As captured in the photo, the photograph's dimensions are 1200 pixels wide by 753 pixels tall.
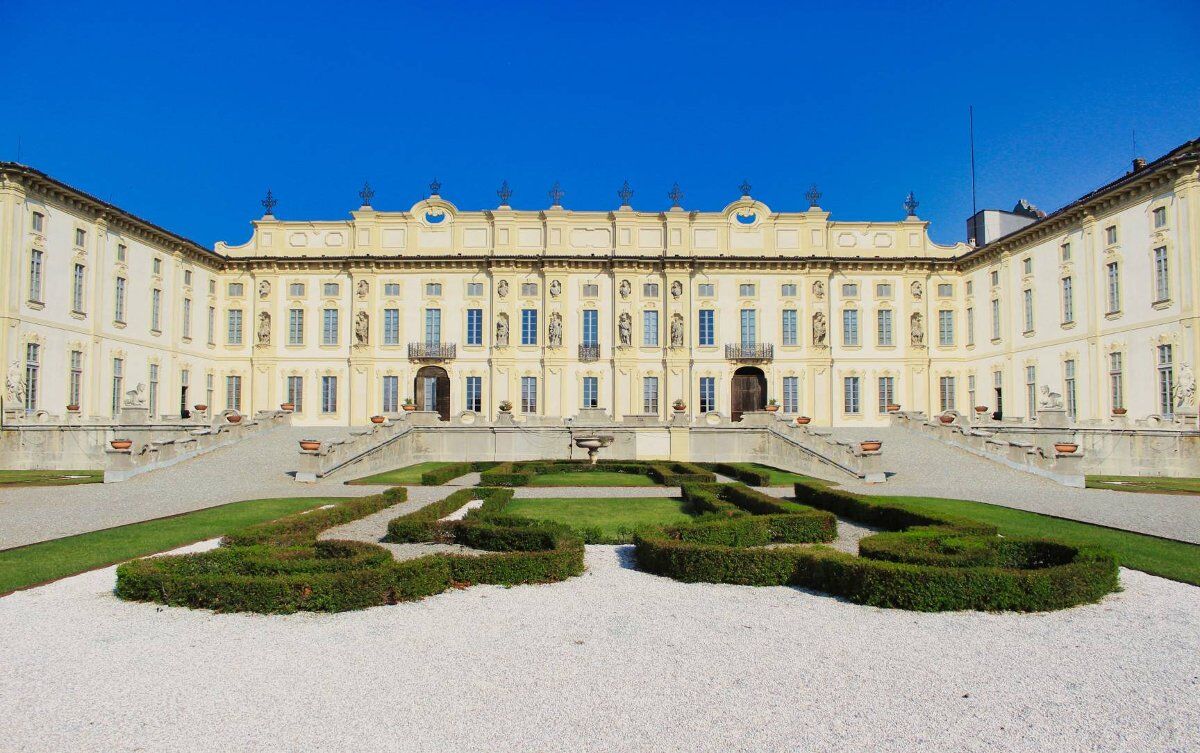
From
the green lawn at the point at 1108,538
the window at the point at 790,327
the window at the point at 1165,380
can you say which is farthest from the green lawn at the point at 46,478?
→ the window at the point at 1165,380

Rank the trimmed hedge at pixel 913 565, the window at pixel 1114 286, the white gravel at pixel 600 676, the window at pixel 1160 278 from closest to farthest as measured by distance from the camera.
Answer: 1. the white gravel at pixel 600 676
2. the trimmed hedge at pixel 913 565
3. the window at pixel 1160 278
4. the window at pixel 1114 286

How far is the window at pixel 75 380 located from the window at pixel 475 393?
55.7ft

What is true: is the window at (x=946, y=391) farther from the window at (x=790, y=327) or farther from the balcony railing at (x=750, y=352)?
the balcony railing at (x=750, y=352)

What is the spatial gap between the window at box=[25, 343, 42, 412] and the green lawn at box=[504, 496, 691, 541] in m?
23.0

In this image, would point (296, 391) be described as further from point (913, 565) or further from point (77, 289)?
point (913, 565)

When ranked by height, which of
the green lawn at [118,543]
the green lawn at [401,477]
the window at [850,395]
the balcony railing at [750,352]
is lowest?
the green lawn at [401,477]

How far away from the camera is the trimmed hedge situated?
7016mm

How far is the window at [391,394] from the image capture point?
39.3 metres

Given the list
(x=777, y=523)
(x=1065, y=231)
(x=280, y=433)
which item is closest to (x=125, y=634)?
(x=777, y=523)

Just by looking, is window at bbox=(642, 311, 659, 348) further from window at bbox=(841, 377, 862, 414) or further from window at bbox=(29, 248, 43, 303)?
window at bbox=(29, 248, 43, 303)

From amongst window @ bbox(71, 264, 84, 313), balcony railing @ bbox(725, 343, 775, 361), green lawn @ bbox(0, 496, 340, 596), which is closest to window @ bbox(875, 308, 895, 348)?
balcony railing @ bbox(725, 343, 775, 361)

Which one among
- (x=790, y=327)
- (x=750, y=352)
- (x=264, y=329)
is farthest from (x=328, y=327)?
(x=790, y=327)

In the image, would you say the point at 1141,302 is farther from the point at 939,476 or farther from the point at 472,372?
the point at 472,372

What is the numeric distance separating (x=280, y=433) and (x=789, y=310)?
25943 mm
